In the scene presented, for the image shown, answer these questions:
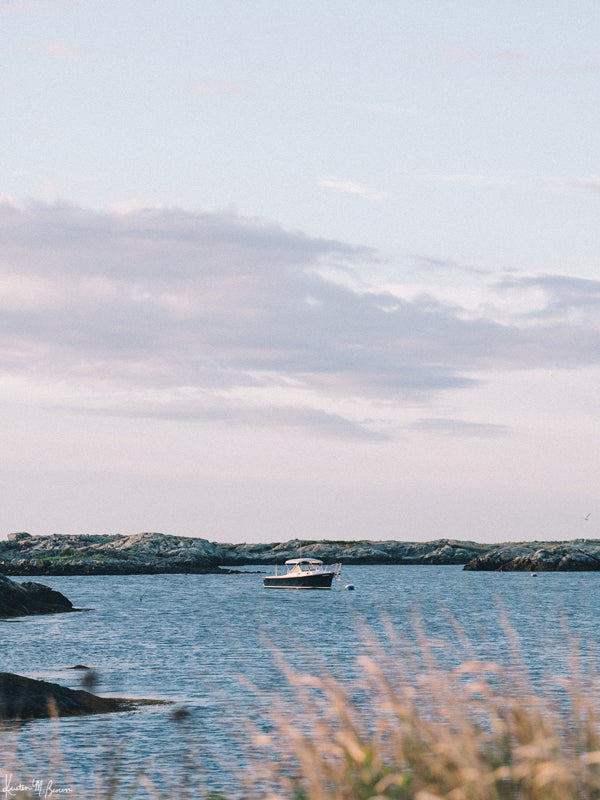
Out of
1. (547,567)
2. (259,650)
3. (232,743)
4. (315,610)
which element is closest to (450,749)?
(232,743)

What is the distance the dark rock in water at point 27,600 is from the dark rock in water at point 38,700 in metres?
44.1

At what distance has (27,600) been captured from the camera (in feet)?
261

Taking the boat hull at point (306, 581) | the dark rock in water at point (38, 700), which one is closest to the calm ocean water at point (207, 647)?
the dark rock in water at point (38, 700)

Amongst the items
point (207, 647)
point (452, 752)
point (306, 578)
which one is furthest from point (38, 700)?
point (306, 578)

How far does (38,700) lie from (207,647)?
3118 cm

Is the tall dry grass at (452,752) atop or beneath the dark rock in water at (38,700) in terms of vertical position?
atop

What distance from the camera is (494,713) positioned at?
8055mm

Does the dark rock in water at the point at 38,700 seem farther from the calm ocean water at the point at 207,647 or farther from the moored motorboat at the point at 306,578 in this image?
the moored motorboat at the point at 306,578

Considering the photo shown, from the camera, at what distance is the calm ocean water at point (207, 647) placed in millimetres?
26984

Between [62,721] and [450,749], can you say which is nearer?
[450,749]

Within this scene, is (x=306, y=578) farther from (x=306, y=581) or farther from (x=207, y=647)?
(x=207, y=647)

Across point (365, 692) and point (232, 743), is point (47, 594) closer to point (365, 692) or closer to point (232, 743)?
point (365, 692)

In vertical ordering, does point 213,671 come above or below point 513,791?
below

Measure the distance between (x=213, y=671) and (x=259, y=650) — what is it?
427 inches
